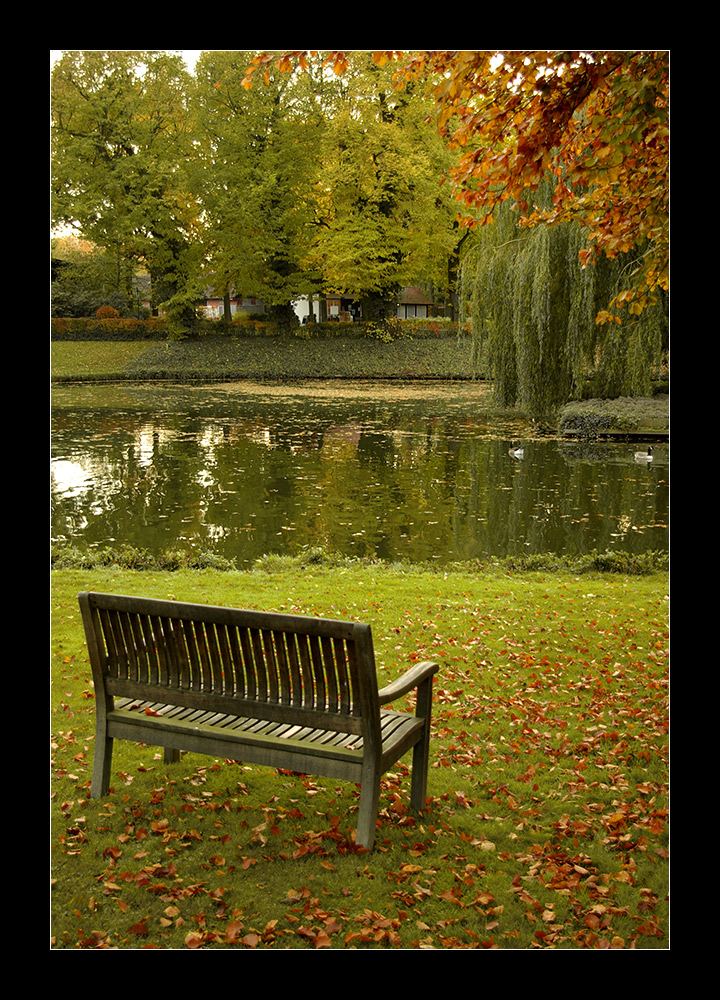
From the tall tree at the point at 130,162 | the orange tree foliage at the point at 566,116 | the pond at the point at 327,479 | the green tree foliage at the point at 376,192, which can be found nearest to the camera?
the orange tree foliage at the point at 566,116

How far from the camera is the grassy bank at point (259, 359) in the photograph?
14.1 meters

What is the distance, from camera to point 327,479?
42.3ft

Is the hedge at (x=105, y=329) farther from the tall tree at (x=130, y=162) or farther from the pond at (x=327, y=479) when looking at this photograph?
the pond at (x=327, y=479)

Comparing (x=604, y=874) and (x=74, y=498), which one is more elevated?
(x=74, y=498)

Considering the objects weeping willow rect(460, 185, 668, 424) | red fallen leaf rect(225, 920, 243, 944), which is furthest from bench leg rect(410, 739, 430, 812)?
weeping willow rect(460, 185, 668, 424)

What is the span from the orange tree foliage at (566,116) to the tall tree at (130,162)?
7.02 metres

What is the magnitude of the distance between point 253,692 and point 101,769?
2.48 ft

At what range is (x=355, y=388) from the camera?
1964 cm

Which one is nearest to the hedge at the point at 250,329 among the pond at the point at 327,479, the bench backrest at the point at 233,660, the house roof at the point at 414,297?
the house roof at the point at 414,297

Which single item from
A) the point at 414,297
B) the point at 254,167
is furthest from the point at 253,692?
the point at 414,297

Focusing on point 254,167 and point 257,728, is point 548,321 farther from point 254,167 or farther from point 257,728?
point 257,728

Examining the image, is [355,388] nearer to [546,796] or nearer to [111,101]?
[111,101]

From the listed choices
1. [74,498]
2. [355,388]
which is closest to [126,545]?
[74,498]

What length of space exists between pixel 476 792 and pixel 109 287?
10.3 m
